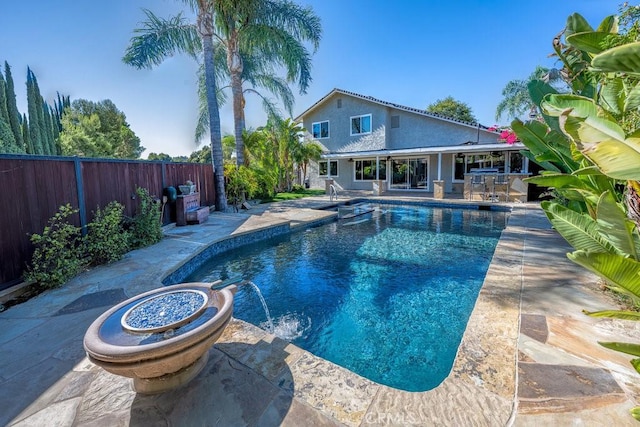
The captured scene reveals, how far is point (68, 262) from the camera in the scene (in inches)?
178

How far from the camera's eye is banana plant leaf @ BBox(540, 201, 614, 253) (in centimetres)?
210

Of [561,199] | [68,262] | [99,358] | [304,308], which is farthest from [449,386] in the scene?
[561,199]

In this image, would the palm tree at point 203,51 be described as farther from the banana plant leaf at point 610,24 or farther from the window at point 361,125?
the banana plant leaf at point 610,24

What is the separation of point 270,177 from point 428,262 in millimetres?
10602

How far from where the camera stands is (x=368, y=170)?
67.8ft

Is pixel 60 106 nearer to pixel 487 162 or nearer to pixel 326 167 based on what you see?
pixel 326 167

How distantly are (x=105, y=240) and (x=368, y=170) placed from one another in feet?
57.3

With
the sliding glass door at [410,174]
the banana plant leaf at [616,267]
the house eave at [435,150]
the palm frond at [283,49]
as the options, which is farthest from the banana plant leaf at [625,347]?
the sliding glass door at [410,174]

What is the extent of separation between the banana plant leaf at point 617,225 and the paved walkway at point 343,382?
0.99 metres

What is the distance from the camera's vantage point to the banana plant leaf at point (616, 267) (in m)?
1.36

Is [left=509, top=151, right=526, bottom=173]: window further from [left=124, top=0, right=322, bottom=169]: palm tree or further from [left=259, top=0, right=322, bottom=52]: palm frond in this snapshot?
[left=259, top=0, right=322, bottom=52]: palm frond

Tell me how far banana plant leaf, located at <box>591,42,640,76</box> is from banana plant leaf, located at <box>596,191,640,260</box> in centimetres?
65

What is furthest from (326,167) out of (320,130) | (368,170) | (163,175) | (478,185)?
(163,175)

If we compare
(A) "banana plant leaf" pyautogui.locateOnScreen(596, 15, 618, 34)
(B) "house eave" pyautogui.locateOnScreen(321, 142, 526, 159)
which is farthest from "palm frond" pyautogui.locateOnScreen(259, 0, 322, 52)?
(A) "banana plant leaf" pyautogui.locateOnScreen(596, 15, 618, 34)
